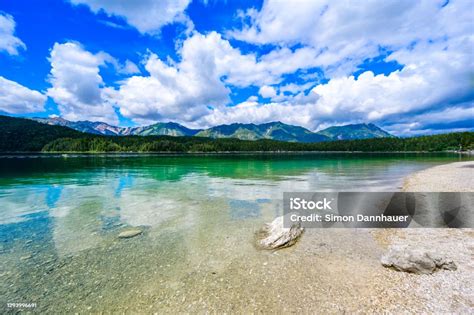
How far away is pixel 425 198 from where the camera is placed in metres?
19.0

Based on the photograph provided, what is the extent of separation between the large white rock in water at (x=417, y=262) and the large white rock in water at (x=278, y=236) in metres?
4.18

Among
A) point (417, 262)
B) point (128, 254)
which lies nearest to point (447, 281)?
point (417, 262)

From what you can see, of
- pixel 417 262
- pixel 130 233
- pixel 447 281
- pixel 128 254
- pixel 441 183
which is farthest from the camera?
pixel 441 183

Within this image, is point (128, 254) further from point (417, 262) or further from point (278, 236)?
point (417, 262)

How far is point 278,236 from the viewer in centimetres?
1117

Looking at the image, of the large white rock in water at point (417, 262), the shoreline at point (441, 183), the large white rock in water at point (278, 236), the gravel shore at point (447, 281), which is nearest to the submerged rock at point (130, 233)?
the large white rock in water at point (278, 236)

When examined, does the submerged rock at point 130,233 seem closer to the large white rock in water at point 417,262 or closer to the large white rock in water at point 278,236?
the large white rock in water at point 278,236

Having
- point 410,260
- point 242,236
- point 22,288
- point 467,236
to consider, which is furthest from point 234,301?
point 467,236

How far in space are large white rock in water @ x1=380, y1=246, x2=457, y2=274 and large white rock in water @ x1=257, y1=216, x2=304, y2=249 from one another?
418 cm

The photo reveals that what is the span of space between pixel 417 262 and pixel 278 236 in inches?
221

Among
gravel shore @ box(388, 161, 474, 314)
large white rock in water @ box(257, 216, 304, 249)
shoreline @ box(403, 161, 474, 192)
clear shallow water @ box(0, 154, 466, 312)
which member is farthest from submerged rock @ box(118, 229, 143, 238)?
shoreline @ box(403, 161, 474, 192)

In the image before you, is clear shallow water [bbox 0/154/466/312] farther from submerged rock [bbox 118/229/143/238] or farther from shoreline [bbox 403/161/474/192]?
shoreline [bbox 403/161/474/192]

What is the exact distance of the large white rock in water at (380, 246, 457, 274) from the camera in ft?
→ 25.5

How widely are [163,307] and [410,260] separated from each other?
29.7 ft
